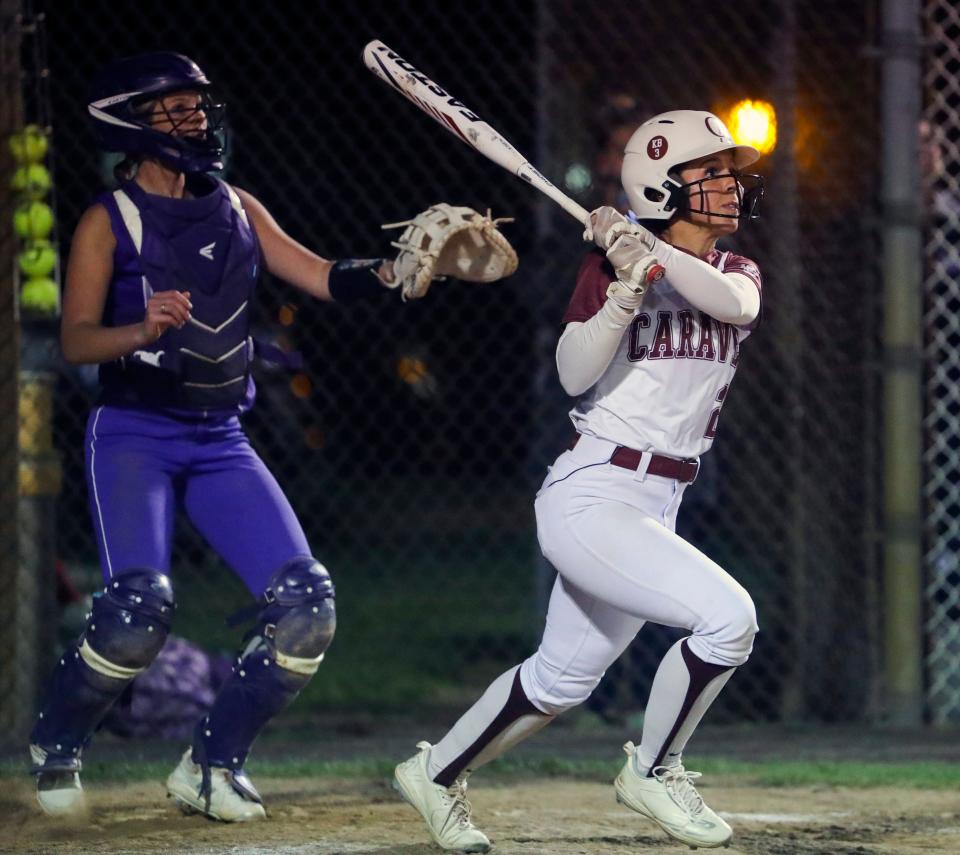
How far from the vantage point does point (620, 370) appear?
4.05m

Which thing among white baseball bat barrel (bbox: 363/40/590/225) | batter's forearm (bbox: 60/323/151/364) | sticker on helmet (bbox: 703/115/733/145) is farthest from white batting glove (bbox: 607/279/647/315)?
batter's forearm (bbox: 60/323/151/364)

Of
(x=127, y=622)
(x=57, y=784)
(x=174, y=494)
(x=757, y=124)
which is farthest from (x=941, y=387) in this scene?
(x=57, y=784)

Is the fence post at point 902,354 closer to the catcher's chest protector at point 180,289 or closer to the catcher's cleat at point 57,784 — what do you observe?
the catcher's chest protector at point 180,289

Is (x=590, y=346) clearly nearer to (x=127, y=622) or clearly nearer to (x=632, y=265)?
(x=632, y=265)

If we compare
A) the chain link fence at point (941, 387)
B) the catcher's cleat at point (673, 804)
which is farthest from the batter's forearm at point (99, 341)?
the chain link fence at point (941, 387)

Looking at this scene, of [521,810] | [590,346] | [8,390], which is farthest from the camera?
[8,390]

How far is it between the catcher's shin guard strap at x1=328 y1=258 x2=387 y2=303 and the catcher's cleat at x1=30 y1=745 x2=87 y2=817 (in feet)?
4.63

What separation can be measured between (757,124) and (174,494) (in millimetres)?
2884

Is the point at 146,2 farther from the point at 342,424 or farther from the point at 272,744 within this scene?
the point at 272,744

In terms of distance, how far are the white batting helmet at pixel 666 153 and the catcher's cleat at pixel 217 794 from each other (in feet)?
6.04

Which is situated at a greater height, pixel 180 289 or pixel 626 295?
pixel 626 295

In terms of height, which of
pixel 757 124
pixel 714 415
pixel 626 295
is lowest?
pixel 714 415

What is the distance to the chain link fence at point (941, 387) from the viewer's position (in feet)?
21.3

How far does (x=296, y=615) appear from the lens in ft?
14.4
